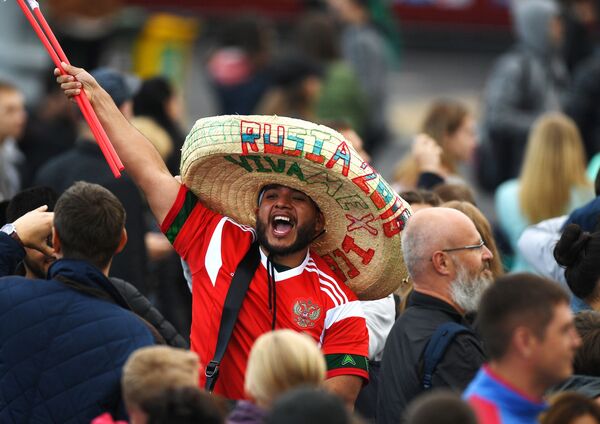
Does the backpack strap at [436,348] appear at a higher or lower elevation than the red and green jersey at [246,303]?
lower

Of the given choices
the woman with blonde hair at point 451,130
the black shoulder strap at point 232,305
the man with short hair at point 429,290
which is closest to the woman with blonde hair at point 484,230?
the man with short hair at point 429,290

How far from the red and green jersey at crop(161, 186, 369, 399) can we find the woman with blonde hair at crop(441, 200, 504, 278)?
0.80 meters

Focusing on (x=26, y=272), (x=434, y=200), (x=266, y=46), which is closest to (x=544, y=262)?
(x=434, y=200)

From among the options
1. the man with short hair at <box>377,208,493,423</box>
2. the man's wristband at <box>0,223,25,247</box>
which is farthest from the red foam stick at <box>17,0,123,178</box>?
the man with short hair at <box>377,208,493,423</box>

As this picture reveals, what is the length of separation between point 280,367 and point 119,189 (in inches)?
159

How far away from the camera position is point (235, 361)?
6.57 meters

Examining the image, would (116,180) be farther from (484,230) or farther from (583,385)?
(583,385)

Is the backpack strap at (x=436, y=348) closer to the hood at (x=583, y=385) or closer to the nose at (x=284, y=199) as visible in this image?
the hood at (x=583, y=385)

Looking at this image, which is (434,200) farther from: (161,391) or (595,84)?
(595,84)

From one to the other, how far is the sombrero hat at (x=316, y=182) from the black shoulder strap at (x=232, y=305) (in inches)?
11.0

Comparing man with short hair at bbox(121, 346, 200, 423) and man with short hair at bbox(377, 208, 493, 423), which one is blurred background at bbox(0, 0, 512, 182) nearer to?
man with short hair at bbox(377, 208, 493, 423)

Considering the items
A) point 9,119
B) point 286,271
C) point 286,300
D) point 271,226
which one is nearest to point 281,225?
point 271,226

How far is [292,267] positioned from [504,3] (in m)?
12.2

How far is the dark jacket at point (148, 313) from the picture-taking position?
7.00 m
